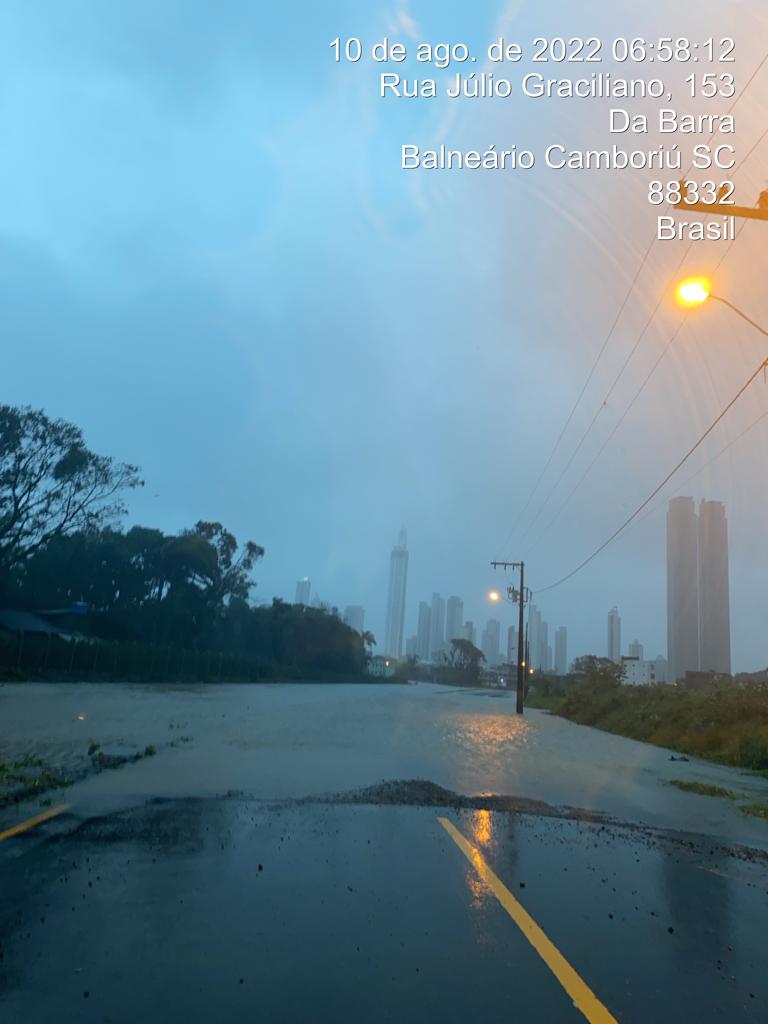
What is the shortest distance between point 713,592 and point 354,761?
28079 mm

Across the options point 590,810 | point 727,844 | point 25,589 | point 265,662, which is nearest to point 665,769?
point 590,810

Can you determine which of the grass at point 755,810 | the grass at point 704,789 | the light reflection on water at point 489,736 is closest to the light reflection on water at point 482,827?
the grass at point 755,810

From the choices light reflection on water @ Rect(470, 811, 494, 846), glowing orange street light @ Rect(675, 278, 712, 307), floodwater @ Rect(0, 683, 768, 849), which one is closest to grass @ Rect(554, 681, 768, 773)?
floodwater @ Rect(0, 683, 768, 849)

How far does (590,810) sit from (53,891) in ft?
26.5

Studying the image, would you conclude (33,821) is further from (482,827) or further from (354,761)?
(354,761)

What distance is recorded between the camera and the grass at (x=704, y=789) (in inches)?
585

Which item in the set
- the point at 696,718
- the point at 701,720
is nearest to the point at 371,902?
the point at 701,720

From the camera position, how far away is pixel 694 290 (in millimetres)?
10820

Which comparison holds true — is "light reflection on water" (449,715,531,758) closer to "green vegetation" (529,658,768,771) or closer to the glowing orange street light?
"green vegetation" (529,658,768,771)

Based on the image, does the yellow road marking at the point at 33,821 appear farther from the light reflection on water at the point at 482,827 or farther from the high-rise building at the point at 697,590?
the high-rise building at the point at 697,590

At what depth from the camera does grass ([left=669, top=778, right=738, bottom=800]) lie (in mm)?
14852

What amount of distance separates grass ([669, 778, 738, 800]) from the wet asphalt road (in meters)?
6.36

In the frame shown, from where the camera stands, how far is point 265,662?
94688 millimetres

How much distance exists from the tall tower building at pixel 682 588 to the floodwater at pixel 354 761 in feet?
33.3
